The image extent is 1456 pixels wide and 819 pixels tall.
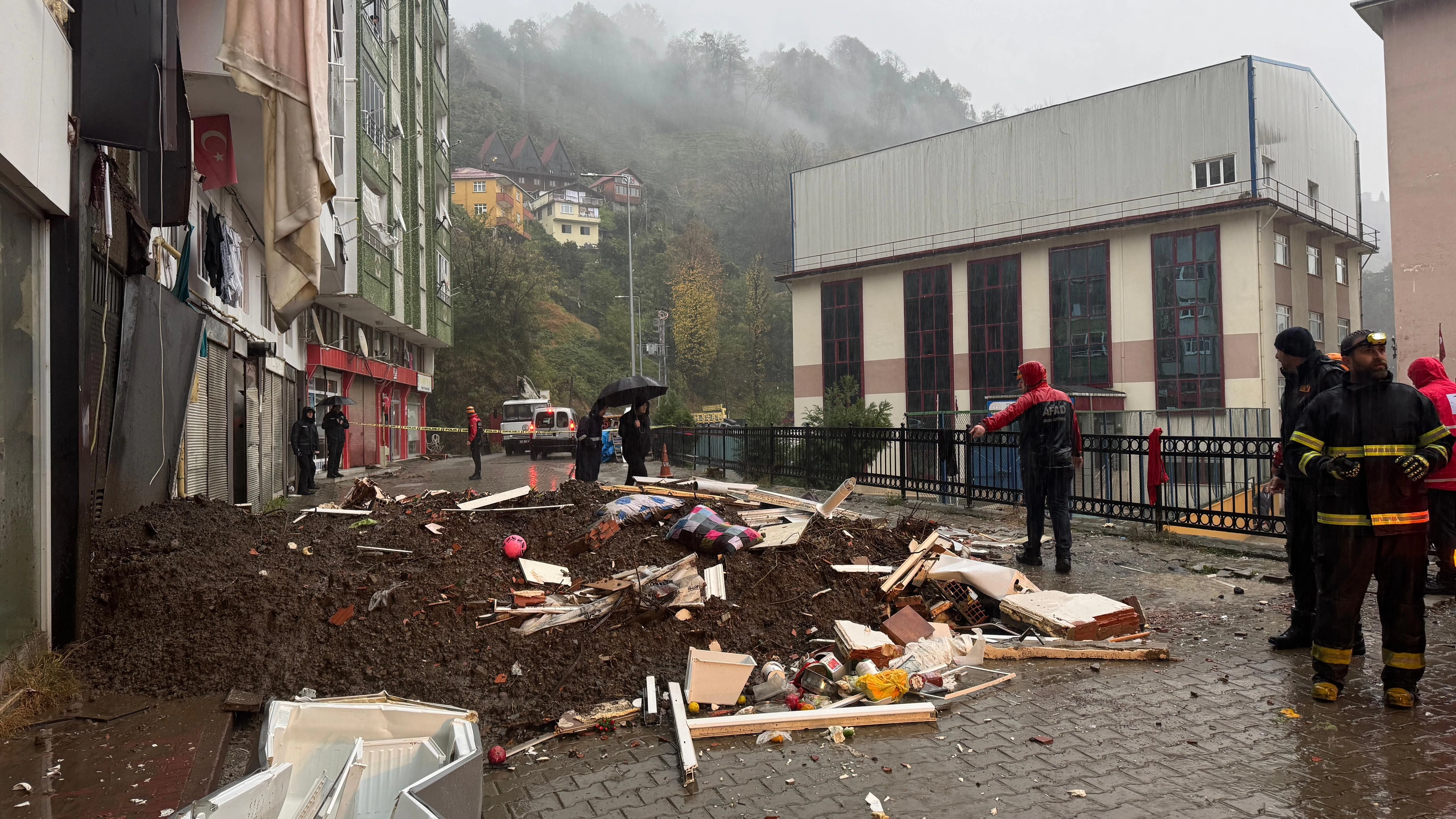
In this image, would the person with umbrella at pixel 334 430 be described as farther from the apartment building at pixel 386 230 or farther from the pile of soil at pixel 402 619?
the pile of soil at pixel 402 619

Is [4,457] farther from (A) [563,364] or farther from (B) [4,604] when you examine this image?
(A) [563,364]

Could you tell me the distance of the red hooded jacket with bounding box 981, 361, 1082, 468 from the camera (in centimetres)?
841

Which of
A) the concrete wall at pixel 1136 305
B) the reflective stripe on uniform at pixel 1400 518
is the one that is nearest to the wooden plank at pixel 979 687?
the reflective stripe on uniform at pixel 1400 518

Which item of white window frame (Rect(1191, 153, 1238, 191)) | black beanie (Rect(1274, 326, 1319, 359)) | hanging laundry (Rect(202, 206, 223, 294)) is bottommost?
black beanie (Rect(1274, 326, 1319, 359))

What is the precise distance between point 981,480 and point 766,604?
8024 mm

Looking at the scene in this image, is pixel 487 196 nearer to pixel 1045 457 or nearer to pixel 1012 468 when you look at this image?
pixel 1012 468

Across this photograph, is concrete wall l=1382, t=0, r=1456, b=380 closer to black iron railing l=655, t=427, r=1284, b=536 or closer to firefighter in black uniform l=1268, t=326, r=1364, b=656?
black iron railing l=655, t=427, r=1284, b=536

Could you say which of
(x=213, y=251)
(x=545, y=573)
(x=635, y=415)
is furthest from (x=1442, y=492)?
(x=213, y=251)

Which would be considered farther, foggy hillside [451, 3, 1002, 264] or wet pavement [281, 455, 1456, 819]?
foggy hillside [451, 3, 1002, 264]

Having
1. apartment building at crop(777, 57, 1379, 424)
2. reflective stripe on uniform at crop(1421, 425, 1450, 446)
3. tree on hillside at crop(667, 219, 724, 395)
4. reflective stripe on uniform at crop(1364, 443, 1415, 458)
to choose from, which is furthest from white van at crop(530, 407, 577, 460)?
tree on hillside at crop(667, 219, 724, 395)

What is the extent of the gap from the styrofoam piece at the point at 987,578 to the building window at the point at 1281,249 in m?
33.5

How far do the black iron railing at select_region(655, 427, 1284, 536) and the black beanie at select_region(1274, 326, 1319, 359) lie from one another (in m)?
2.69

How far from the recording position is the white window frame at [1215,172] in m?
33.7

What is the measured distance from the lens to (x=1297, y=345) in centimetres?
571
